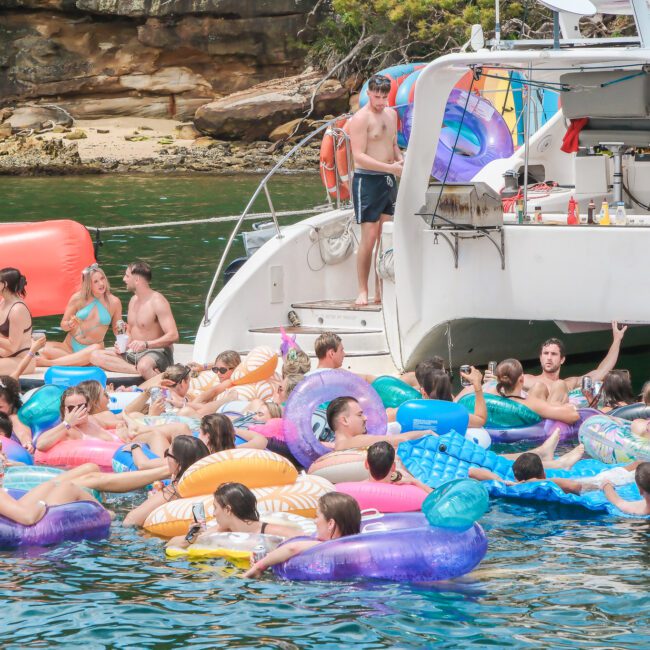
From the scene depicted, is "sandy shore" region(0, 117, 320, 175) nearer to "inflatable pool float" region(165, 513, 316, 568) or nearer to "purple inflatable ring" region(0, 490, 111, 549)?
"purple inflatable ring" region(0, 490, 111, 549)

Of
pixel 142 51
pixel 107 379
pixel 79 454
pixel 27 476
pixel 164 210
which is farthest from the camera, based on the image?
pixel 142 51

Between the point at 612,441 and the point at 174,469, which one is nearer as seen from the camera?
the point at 174,469

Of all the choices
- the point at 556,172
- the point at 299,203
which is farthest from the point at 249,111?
the point at 556,172

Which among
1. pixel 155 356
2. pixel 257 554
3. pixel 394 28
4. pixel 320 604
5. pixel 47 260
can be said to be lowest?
pixel 320 604

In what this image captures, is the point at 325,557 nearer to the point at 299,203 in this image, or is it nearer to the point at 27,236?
the point at 27,236

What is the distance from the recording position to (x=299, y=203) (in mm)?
28875

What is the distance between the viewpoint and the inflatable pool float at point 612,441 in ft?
28.7

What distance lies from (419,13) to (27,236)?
26238 millimetres

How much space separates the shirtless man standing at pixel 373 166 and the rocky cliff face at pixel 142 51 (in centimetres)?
3211

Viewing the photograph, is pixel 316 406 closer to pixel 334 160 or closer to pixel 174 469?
pixel 174 469

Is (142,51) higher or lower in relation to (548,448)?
higher

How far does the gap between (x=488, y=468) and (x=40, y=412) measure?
3286mm

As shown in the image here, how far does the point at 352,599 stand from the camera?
21.0 feet

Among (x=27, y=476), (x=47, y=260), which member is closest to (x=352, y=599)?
(x=27, y=476)
